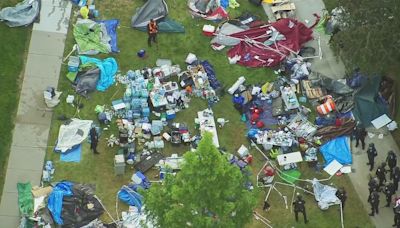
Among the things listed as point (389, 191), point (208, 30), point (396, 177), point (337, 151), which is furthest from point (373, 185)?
point (208, 30)

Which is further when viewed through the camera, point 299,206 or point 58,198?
point 58,198

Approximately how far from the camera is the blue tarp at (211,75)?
35.4 meters

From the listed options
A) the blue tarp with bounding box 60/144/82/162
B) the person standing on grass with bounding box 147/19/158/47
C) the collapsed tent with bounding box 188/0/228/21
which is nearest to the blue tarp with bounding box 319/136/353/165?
the collapsed tent with bounding box 188/0/228/21

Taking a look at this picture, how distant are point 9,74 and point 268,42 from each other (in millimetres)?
11444

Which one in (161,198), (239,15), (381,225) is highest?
(161,198)

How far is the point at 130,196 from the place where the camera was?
3162cm

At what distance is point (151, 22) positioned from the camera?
3631cm

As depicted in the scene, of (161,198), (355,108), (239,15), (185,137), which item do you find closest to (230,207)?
(161,198)

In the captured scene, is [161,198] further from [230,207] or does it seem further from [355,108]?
[355,108]

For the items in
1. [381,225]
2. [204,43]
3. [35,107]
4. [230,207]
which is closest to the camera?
[230,207]

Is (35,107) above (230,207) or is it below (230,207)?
below

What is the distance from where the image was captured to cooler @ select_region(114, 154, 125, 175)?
32.2 m

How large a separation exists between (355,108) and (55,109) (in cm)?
1265

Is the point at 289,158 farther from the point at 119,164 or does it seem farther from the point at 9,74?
the point at 9,74
